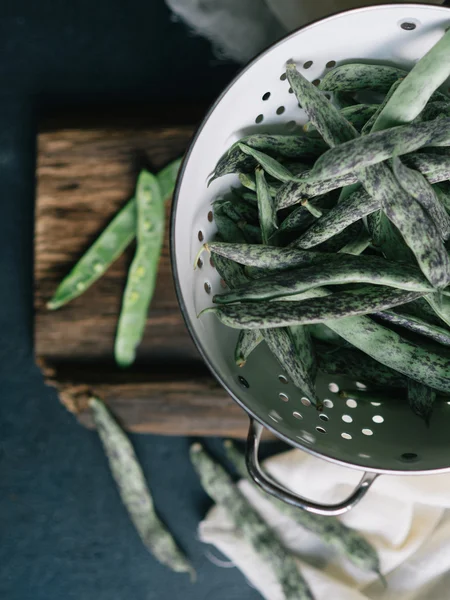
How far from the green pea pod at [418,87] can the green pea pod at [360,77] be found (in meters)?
0.12

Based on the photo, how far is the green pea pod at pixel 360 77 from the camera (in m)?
0.74

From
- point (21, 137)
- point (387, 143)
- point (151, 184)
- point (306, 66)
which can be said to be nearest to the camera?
point (387, 143)

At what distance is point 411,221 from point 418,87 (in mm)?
138

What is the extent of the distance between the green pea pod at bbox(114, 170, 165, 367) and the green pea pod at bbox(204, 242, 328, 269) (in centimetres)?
31

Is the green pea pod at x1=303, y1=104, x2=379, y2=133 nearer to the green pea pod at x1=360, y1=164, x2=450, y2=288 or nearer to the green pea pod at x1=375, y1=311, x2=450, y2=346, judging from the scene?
the green pea pod at x1=360, y1=164, x2=450, y2=288

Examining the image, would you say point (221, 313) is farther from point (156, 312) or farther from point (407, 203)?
point (156, 312)

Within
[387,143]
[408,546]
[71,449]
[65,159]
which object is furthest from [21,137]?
[408,546]

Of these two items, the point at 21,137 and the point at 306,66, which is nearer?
the point at 306,66

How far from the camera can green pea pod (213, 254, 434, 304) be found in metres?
0.65

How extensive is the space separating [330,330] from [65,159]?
1.88ft

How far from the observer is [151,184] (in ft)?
3.34

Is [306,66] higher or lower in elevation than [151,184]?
higher

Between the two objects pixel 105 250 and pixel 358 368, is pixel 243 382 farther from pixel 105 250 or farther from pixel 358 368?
pixel 105 250

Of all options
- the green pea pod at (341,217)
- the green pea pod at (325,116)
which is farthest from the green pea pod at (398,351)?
the green pea pod at (325,116)
